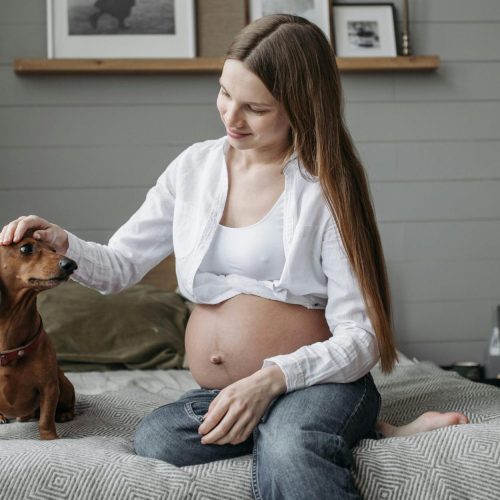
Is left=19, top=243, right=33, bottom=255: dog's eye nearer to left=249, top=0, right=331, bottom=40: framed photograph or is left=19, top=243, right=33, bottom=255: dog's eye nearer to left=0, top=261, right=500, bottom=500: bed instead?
left=0, top=261, right=500, bottom=500: bed

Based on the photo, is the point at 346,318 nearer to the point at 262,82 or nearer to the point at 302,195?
the point at 302,195

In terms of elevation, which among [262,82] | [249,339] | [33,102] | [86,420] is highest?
[33,102]

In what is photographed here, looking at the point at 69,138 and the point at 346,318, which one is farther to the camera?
the point at 69,138

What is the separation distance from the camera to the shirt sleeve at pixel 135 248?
1.72 meters

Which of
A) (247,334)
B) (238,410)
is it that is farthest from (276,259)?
(238,410)

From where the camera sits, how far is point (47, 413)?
5.27ft

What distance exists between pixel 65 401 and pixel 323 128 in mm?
757

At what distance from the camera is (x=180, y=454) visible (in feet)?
4.86

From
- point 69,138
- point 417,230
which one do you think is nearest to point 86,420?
point 69,138

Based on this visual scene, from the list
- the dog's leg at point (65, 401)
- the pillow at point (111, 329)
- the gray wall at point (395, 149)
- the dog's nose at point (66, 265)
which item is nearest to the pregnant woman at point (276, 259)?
the dog's nose at point (66, 265)

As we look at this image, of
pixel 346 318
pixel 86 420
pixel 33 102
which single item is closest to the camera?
pixel 346 318

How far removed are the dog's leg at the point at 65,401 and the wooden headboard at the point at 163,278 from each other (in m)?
1.48

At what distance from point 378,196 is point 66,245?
6.65 ft

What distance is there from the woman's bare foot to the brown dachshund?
633mm
